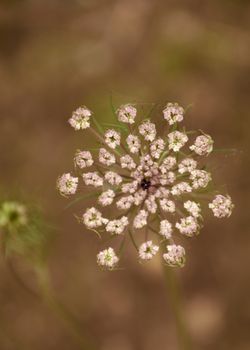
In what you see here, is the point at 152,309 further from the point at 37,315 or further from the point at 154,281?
the point at 37,315

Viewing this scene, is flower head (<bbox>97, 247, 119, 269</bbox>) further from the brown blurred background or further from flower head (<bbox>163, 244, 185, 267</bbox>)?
the brown blurred background

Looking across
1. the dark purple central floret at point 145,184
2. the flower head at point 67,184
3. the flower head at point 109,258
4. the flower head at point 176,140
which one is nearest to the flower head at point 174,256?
the flower head at point 109,258

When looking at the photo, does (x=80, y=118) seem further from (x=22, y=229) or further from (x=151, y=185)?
(x=22, y=229)

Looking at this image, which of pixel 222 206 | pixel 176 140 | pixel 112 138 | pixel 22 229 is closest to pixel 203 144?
pixel 176 140

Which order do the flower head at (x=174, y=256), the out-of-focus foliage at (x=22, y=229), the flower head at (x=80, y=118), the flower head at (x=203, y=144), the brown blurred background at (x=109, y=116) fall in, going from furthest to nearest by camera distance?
the brown blurred background at (x=109, y=116) < the out-of-focus foliage at (x=22, y=229) < the flower head at (x=80, y=118) < the flower head at (x=203, y=144) < the flower head at (x=174, y=256)

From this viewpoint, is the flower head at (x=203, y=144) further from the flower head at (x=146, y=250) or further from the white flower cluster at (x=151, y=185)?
the flower head at (x=146, y=250)

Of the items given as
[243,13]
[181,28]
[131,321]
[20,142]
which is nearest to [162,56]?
[181,28]

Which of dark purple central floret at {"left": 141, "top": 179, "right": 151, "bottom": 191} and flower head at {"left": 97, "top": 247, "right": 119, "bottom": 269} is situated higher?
dark purple central floret at {"left": 141, "top": 179, "right": 151, "bottom": 191}

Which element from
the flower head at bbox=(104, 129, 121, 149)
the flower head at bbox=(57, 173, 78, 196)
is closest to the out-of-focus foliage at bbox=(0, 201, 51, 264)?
the flower head at bbox=(57, 173, 78, 196)
